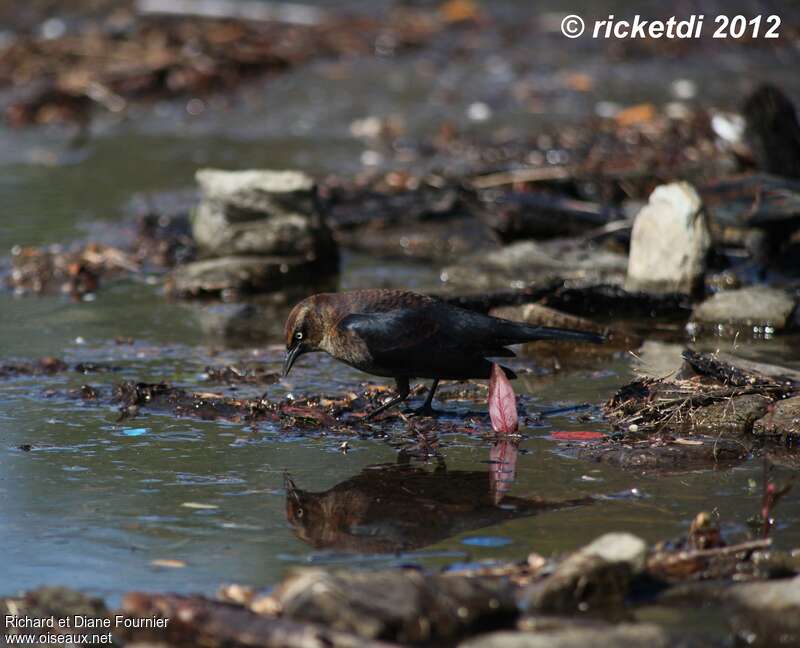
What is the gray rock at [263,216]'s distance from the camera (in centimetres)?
1117

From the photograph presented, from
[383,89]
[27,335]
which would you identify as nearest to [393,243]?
[27,335]

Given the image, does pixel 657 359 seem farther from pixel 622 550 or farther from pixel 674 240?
pixel 622 550

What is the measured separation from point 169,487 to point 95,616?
61.0 inches

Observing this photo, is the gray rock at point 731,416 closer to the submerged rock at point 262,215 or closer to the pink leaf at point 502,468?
the pink leaf at point 502,468

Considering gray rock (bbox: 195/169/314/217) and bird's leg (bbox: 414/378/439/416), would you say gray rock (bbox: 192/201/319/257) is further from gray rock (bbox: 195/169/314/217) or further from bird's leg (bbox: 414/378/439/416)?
bird's leg (bbox: 414/378/439/416)

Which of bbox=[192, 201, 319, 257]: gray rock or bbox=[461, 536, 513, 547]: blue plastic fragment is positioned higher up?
bbox=[192, 201, 319, 257]: gray rock

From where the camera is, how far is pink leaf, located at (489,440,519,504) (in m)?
6.05

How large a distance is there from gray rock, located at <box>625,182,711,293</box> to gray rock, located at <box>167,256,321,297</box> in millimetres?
2795

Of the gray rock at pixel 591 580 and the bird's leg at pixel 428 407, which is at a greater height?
the bird's leg at pixel 428 407

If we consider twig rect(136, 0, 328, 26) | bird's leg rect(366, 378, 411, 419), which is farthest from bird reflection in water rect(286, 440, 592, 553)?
twig rect(136, 0, 328, 26)

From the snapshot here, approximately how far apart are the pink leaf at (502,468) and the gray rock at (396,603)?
132 centimetres

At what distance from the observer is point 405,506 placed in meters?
A: 5.92

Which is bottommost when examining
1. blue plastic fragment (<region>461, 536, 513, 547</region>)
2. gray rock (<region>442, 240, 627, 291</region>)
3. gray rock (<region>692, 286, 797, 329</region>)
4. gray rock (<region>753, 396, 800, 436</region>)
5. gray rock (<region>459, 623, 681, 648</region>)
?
gray rock (<region>459, 623, 681, 648</region>)

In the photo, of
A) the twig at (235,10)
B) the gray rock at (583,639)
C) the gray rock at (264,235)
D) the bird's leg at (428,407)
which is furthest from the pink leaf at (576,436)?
the twig at (235,10)
